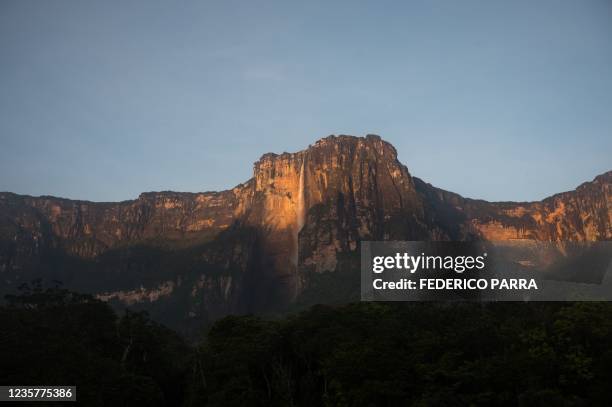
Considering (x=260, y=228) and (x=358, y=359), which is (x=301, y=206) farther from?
(x=358, y=359)

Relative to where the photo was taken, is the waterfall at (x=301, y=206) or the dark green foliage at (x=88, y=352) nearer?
the dark green foliage at (x=88, y=352)

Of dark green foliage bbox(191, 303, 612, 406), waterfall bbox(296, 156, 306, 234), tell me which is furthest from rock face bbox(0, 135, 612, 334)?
dark green foliage bbox(191, 303, 612, 406)

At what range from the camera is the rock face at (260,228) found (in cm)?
15500

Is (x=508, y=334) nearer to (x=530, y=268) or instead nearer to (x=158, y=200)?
(x=530, y=268)

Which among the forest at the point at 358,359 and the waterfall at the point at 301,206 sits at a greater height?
the waterfall at the point at 301,206

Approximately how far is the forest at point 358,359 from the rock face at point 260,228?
3416 inches

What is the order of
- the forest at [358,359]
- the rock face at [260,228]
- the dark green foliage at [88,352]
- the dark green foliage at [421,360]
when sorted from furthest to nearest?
the rock face at [260,228]
the dark green foliage at [421,360]
the forest at [358,359]
the dark green foliage at [88,352]

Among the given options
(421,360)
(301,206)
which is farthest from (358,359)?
(301,206)

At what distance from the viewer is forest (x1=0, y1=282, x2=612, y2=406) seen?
41719mm

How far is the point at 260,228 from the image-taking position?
168m

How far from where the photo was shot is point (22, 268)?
178 metres

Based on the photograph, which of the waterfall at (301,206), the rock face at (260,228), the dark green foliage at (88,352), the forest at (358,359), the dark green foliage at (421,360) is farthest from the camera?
the waterfall at (301,206)

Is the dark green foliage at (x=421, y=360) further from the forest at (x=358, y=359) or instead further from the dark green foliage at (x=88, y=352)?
the dark green foliage at (x=88, y=352)

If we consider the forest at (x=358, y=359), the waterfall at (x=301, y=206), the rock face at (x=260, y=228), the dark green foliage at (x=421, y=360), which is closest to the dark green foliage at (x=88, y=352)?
the forest at (x=358, y=359)
